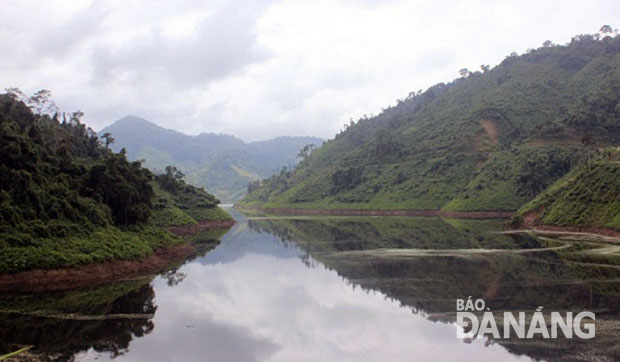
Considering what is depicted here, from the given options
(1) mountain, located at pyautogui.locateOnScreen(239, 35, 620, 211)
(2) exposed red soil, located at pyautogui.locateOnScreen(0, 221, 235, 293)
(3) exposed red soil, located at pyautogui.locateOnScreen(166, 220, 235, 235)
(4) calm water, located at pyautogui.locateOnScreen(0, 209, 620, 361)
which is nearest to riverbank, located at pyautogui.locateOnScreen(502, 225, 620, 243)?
(4) calm water, located at pyautogui.locateOnScreen(0, 209, 620, 361)

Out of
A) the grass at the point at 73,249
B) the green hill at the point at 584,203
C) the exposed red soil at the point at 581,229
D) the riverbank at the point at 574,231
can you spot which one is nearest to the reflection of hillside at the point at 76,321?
the grass at the point at 73,249

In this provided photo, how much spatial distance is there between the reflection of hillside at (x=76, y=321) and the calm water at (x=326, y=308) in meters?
0.06

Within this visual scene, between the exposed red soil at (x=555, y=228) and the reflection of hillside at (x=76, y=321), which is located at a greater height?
the exposed red soil at (x=555, y=228)

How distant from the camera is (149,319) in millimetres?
25547

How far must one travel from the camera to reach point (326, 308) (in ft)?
92.0

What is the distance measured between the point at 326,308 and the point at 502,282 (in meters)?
12.3

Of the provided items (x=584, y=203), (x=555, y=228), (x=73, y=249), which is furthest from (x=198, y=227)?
(x=584, y=203)

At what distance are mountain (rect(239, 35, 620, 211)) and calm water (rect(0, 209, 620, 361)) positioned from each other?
49101 millimetres

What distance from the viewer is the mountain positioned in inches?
4284

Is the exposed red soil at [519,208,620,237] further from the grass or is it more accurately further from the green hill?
the grass

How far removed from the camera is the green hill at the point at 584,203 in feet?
189

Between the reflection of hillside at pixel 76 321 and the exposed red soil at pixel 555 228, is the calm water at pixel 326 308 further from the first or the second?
the exposed red soil at pixel 555 228

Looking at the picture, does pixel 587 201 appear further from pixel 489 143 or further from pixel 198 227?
pixel 489 143

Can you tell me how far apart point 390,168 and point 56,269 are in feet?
415
